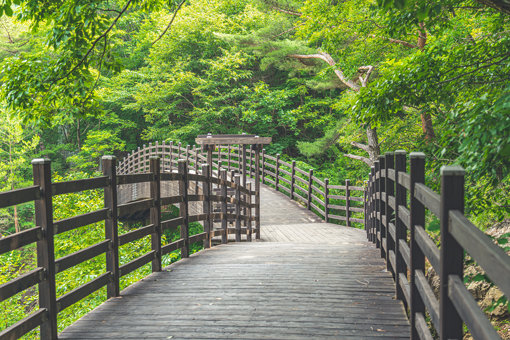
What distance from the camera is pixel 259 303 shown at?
4.10 meters

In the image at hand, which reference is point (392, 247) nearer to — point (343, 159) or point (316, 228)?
point (316, 228)

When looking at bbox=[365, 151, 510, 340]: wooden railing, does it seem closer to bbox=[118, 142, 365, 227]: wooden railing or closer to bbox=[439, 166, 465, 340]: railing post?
bbox=[439, 166, 465, 340]: railing post

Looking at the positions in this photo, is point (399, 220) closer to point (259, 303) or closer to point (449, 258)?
point (259, 303)

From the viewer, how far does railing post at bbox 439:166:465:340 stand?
196 cm

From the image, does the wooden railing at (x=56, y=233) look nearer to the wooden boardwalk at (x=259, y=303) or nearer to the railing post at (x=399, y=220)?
the wooden boardwalk at (x=259, y=303)

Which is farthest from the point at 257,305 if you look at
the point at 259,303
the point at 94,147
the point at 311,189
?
the point at 94,147

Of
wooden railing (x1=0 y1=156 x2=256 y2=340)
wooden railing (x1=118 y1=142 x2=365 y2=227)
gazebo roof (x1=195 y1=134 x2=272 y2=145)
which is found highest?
gazebo roof (x1=195 y1=134 x2=272 y2=145)

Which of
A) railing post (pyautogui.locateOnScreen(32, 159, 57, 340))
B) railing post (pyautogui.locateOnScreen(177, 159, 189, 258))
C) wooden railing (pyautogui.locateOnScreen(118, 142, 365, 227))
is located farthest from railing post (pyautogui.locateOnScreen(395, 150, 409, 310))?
wooden railing (pyautogui.locateOnScreen(118, 142, 365, 227))

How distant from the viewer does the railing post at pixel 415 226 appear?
293 cm

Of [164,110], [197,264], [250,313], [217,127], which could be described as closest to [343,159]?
[217,127]

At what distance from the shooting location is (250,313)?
3842 mm


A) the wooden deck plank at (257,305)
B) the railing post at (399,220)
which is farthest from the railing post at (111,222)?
the railing post at (399,220)

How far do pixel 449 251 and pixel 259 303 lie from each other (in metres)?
2.40

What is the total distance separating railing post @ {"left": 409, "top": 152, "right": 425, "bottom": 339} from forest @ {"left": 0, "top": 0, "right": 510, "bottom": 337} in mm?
526
